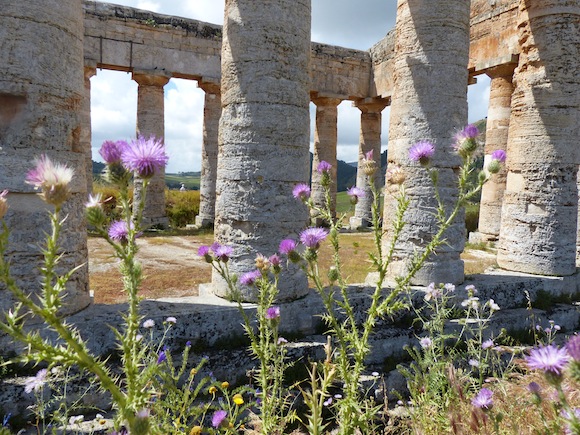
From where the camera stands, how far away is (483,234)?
460 inches

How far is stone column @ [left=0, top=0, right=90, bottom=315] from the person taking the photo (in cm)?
341

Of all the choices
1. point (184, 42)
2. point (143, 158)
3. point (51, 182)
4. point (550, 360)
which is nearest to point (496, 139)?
point (184, 42)

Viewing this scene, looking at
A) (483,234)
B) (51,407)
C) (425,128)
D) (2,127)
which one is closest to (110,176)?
(2,127)

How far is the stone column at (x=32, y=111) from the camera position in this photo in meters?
3.41

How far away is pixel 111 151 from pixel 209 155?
1272cm

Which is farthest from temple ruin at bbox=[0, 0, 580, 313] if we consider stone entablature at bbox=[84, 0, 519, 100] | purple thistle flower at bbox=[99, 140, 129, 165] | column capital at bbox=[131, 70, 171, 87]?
column capital at bbox=[131, 70, 171, 87]

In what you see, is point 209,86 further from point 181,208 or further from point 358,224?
point 358,224

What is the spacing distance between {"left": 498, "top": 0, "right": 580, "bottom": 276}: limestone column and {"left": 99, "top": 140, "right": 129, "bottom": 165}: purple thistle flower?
6597 mm

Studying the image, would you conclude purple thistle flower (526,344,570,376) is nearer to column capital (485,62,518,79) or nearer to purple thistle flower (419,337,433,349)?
purple thistle flower (419,337,433,349)

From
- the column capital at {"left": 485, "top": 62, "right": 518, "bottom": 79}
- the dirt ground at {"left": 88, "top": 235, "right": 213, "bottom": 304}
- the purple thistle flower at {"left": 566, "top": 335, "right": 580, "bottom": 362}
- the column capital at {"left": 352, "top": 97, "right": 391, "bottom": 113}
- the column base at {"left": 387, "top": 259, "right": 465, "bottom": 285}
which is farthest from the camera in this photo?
the column capital at {"left": 352, "top": 97, "right": 391, "bottom": 113}

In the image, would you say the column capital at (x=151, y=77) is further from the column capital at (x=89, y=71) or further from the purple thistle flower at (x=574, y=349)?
the purple thistle flower at (x=574, y=349)

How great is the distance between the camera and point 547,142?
6234mm

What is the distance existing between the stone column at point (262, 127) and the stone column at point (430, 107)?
1620 mm

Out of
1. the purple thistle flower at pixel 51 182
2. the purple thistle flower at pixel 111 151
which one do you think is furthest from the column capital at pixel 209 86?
the purple thistle flower at pixel 51 182
